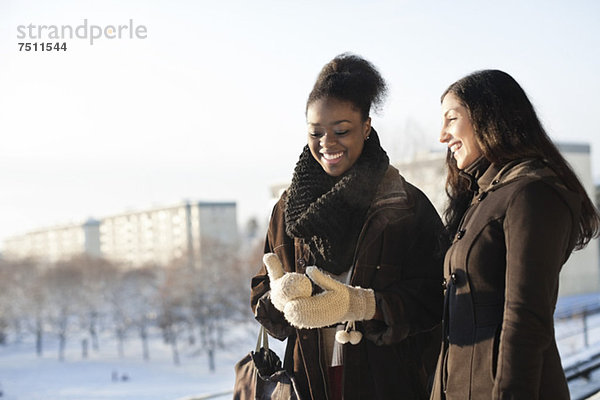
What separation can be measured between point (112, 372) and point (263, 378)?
20.5 metres

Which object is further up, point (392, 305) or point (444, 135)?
point (444, 135)

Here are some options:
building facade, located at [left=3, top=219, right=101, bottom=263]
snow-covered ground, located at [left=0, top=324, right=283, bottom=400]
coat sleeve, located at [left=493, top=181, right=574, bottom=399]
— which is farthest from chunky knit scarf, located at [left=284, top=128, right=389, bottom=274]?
building facade, located at [left=3, top=219, right=101, bottom=263]

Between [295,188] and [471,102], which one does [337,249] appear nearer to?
[295,188]

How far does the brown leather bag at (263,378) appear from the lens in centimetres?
149

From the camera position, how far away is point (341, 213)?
4.89 feet

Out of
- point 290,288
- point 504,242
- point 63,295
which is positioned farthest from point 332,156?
point 63,295

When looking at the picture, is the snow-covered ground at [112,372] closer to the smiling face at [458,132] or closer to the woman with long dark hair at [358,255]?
the woman with long dark hair at [358,255]

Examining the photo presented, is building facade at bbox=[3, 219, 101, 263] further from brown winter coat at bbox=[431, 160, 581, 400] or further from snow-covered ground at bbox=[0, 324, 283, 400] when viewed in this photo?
brown winter coat at bbox=[431, 160, 581, 400]

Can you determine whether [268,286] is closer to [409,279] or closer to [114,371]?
[409,279]

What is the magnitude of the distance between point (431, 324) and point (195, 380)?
1926 centimetres

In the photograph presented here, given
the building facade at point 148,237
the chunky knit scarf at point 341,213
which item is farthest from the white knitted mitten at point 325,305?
the building facade at point 148,237

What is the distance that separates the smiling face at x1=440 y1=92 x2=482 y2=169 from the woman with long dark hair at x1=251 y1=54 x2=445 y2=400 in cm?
18

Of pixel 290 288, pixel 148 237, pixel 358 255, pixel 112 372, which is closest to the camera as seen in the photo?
pixel 290 288

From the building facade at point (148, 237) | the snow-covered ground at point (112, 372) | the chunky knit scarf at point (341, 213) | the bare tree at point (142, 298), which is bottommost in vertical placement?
the snow-covered ground at point (112, 372)
